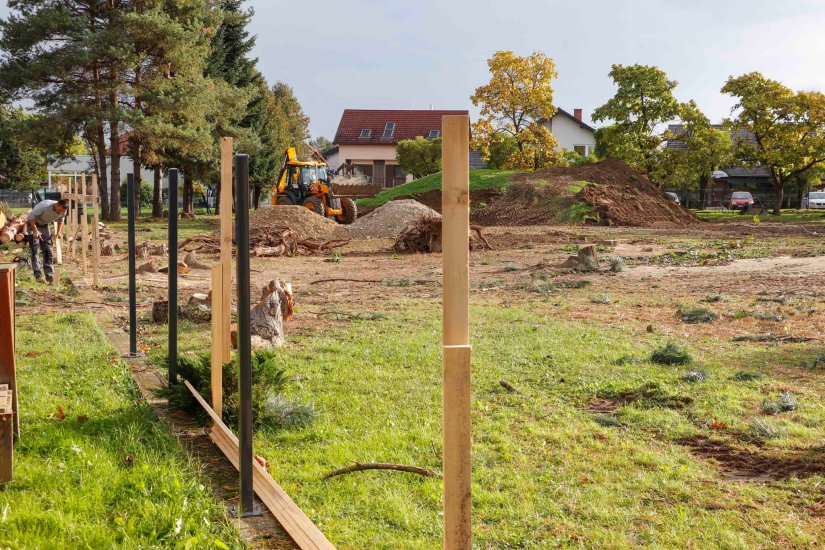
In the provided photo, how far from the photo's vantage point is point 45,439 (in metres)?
5.04

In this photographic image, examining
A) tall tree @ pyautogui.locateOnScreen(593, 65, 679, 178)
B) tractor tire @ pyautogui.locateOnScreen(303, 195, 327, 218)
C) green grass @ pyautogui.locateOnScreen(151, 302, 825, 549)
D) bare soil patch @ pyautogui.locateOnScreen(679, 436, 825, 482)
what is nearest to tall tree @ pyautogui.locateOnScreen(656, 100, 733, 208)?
tall tree @ pyautogui.locateOnScreen(593, 65, 679, 178)

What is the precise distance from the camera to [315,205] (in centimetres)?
3228

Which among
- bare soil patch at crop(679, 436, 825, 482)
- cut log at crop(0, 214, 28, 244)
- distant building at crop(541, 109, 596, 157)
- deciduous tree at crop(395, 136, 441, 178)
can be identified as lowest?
bare soil patch at crop(679, 436, 825, 482)

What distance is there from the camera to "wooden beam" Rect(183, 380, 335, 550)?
149 inches

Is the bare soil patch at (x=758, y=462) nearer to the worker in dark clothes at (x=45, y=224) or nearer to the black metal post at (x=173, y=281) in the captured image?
the black metal post at (x=173, y=281)

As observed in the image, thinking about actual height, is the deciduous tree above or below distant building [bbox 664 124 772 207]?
above

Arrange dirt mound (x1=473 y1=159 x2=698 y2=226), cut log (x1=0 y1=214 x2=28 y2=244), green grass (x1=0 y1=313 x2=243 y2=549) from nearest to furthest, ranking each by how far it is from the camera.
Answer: green grass (x1=0 y1=313 x2=243 y2=549) → cut log (x1=0 y1=214 x2=28 y2=244) → dirt mound (x1=473 y1=159 x2=698 y2=226)

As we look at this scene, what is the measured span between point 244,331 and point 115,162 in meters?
35.1

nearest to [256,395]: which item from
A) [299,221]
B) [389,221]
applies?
[299,221]

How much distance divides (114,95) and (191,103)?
10.0 ft

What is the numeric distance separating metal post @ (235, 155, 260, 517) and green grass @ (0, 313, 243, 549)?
18 centimetres

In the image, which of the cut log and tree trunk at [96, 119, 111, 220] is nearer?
the cut log

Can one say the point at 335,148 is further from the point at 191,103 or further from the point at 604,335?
the point at 604,335

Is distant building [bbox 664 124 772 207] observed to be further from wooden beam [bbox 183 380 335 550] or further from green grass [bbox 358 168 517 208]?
wooden beam [bbox 183 380 335 550]
